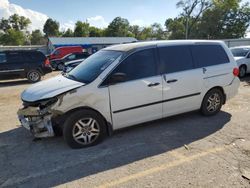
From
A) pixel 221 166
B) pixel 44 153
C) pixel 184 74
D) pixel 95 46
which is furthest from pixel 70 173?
pixel 95 46

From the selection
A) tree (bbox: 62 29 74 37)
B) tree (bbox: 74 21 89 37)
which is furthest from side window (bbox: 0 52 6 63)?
tree (bbox: 62 29 74 37)

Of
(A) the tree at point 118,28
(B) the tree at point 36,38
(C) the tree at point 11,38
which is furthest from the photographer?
(B) the tree at point 36,38

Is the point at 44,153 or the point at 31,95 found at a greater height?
the point at 31,95

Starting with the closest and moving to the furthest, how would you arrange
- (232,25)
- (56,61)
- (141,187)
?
(141,187)
(56,61)
(232,25)

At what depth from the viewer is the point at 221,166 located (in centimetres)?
Answer: 376

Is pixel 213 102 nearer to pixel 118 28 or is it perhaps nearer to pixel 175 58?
pixel 175 58

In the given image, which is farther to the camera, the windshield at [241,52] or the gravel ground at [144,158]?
the windshield at [241,52]

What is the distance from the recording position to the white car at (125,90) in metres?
4.43

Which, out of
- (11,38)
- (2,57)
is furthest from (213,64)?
(11,38)

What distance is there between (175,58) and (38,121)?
301 centimetres

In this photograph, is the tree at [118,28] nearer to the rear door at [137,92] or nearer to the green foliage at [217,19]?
the green foliage at [217,19]

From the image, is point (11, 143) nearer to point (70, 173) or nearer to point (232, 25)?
point (70, 173)

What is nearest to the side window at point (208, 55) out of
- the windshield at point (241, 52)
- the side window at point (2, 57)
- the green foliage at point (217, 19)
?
the windshield at point (241, 52)

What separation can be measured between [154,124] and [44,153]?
241 cm
